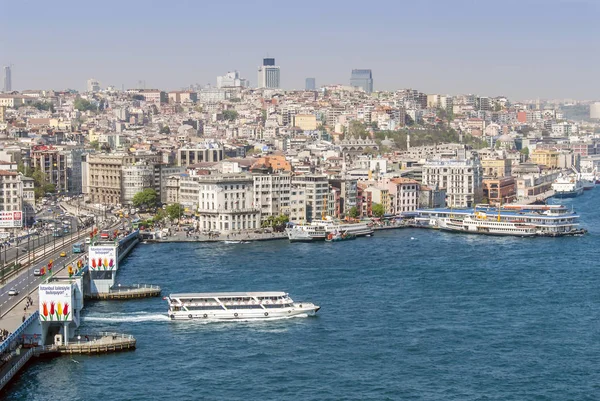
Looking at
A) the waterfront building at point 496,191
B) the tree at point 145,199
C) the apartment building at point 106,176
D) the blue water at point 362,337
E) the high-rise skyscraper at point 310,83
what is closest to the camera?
the blue water at point 362,337

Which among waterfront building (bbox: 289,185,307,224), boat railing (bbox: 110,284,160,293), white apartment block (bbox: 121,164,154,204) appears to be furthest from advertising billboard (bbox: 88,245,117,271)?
white apartment block (bbox: 121,164,154,204)

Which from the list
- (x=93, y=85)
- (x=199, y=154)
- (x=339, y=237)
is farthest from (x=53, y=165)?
(x=93, y=85)

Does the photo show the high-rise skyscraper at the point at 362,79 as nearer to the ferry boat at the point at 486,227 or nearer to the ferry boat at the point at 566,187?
the ferry boat at the point at 566,187

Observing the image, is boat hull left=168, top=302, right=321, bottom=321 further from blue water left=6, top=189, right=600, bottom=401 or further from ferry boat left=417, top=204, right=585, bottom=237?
ferry boat left=417, top=204, right=585, bottom=237

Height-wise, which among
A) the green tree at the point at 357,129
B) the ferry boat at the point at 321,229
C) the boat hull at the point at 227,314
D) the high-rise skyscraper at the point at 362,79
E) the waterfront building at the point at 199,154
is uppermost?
the high-rise skyscraper at the point at 362,79

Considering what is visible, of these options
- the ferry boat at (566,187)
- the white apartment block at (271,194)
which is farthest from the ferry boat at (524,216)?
the ferry boat at (566,187)

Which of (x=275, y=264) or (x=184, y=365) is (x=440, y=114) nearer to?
(x=275, y=264)

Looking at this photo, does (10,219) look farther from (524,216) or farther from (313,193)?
(524,216)

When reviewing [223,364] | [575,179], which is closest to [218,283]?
[223,364]
